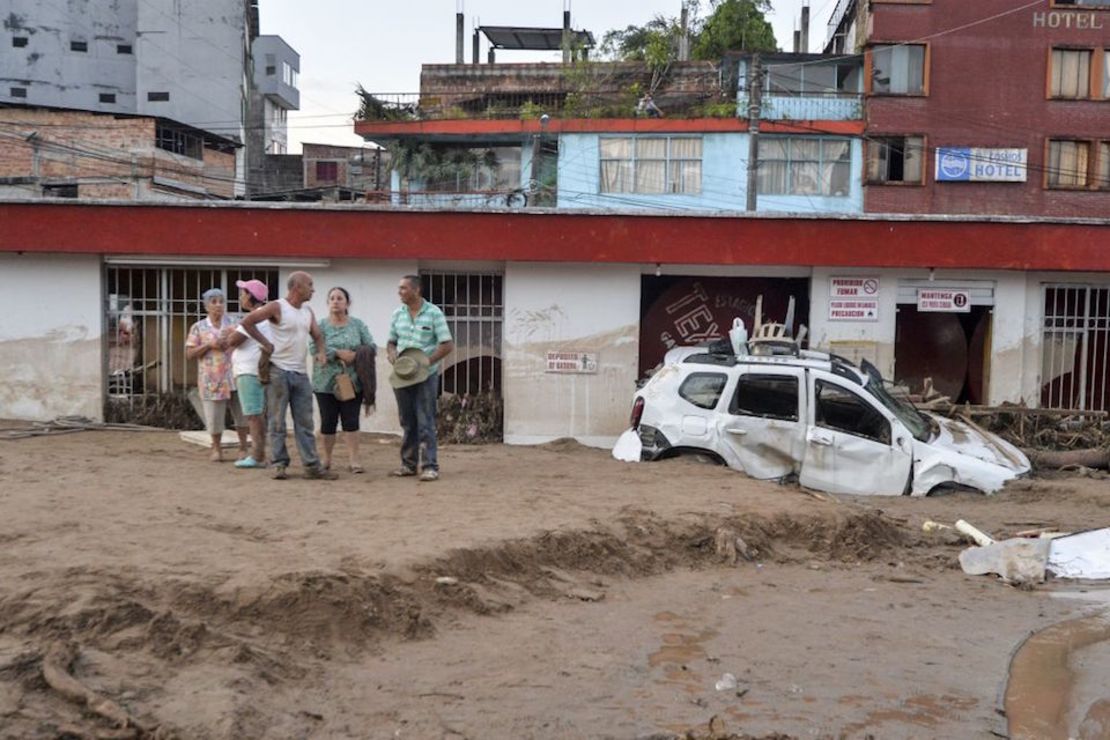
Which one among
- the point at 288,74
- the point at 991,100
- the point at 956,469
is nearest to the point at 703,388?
the point at 956,469

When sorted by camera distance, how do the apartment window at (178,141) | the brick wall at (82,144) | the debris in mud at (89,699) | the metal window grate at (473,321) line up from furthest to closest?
the apartment window at (178,141) → the brick wall at (82,144) → the metal window grate at (473,321) → the debris in mud at (89,699)

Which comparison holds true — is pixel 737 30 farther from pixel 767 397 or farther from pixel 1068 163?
pixel 767 397

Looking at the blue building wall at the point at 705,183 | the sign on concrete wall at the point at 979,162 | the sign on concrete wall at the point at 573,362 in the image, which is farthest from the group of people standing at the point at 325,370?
the sign on concrete wall at the point at 979,162

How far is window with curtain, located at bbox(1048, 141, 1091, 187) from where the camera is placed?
116 ft

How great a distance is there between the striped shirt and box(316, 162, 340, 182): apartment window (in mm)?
37546

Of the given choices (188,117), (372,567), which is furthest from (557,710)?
(188,117)

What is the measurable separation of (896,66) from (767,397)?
1129 inches

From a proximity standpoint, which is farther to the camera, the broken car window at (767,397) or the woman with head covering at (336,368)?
the broken car window at (767,397)

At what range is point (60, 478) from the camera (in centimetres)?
866

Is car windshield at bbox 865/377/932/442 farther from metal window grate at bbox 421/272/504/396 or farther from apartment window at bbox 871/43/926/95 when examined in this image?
apartment window at bbox 871/43/926/95

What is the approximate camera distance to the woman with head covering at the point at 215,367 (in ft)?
32.4

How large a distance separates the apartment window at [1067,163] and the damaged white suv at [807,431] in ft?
93.6

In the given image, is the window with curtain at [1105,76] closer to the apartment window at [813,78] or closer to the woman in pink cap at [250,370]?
the apartment window at [813,78]

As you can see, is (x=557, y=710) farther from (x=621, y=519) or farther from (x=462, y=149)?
(x=462, y=149)
